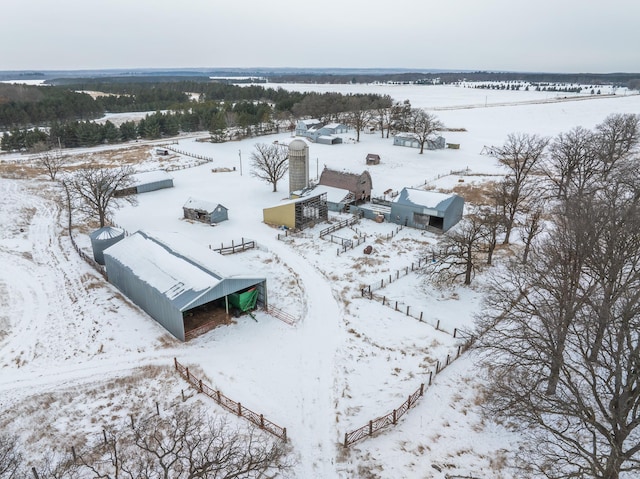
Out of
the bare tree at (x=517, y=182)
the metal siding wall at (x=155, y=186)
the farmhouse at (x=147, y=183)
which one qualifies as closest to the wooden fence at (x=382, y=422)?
the bare tree at (x=517, y=182)

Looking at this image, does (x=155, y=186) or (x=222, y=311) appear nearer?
(x=222, y=311)

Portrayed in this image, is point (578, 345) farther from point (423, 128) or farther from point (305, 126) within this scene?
point (305, 126)

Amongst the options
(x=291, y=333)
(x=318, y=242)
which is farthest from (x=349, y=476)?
(x=318, y=242)

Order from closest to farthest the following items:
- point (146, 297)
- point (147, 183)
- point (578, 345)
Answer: point (578, 345), point (146, 297), point (147, 183)

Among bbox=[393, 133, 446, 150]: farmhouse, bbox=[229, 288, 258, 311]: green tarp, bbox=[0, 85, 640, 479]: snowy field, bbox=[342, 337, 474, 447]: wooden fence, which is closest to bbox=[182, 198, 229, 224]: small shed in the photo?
bbox=[0, 85, 640, 479]: snowy field

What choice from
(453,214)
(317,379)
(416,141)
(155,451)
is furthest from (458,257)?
(416,141)

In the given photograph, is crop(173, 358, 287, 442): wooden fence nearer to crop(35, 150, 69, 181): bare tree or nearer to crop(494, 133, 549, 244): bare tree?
crop(494, 133, 549, 244): bare tree
